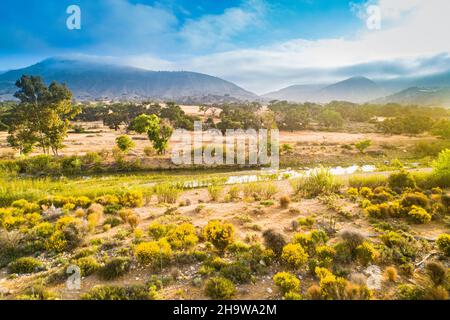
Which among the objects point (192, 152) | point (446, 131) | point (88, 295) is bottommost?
point (88, 295)

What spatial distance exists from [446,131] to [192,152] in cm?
4371

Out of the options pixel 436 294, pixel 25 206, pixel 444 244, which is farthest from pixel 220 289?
pixel 25 206

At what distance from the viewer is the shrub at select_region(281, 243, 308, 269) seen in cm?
827

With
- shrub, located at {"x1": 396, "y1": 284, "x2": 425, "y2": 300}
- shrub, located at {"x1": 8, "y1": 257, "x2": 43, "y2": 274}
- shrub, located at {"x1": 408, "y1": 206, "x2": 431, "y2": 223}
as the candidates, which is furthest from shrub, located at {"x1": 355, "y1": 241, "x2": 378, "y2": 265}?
shrub, located at {"x1": 8, "y1": 257, "x2": 43, "y2": 274}

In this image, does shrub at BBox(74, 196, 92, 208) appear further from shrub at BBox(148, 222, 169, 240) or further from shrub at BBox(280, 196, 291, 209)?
shrub at BBox(280, 196, 291, 209)

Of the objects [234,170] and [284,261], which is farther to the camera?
[234,170]

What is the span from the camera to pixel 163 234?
34.9 ft

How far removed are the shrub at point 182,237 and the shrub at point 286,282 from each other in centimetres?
358

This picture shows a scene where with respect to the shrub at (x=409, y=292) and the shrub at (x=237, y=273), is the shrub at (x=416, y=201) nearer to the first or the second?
the shrub at (x=409, y=292)

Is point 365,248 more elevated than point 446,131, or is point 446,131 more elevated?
point 446,131
